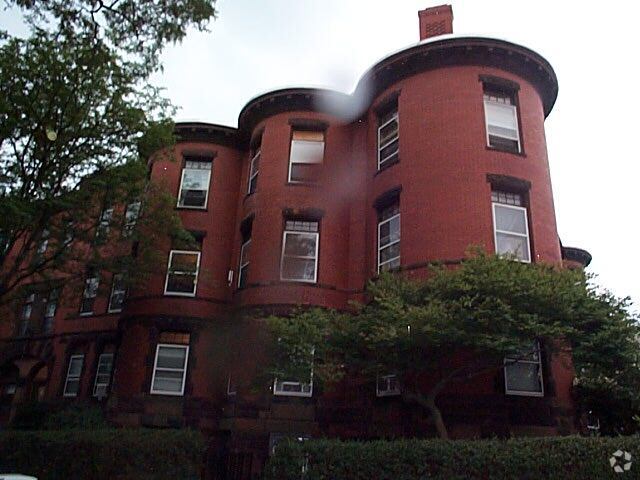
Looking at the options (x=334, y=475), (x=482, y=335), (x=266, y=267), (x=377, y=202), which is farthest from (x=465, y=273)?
(x=266, y=267)

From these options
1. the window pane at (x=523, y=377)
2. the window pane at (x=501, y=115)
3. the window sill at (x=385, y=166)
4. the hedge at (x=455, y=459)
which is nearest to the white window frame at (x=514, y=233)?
the window pane at (x=501, y=115)

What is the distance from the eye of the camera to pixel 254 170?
21.6 metres

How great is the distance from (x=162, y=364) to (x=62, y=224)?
596 centimetres

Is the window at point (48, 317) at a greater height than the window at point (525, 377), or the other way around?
the window at point (48, 317)

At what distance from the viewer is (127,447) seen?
44.8ft

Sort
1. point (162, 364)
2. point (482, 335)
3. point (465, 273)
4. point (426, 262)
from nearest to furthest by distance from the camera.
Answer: point (482, 335)
point (465, 273)
point (426, 262)
point (162, 364)

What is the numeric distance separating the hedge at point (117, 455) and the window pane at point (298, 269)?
A: 6025 mm

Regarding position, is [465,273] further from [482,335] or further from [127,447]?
[127,447]

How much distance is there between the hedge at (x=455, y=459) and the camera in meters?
9.29

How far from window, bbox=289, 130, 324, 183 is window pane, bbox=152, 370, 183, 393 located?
780cm

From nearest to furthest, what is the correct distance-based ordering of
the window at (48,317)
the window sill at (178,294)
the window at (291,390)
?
the window at (291,390) < the window sill at (178,294) < the window at (48,317)

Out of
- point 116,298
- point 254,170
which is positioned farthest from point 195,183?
point 116,298

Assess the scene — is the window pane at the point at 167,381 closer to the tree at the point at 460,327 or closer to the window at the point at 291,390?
the window at the point at 291,390

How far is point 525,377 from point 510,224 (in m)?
4.35
